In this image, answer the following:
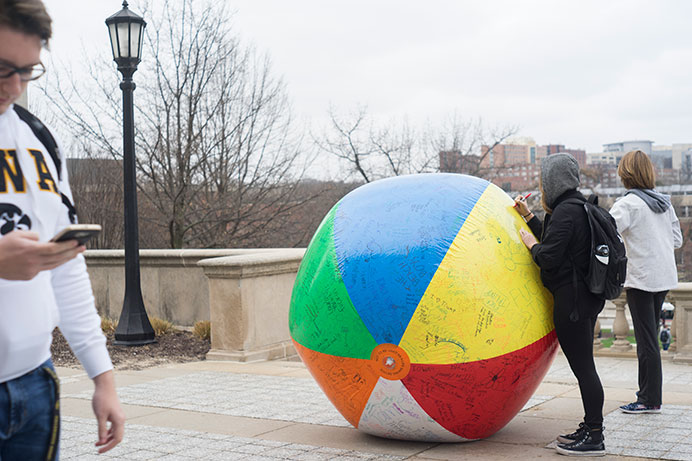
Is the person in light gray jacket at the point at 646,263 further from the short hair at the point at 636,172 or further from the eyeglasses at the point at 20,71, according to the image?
the eyeglasses at the point at 20,71

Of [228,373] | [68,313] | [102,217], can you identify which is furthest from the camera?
[102,217]

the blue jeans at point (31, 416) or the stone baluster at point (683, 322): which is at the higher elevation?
the blue jeans at point (31, 416)

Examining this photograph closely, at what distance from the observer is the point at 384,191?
5898 mm

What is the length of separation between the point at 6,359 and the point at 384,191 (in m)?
3.97

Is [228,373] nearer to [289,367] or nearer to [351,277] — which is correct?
[289,367]

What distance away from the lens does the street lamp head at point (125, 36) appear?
11938 mm

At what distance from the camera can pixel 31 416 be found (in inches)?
88.9

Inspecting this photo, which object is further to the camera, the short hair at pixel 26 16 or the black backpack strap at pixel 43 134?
the black backpack strap at pixel 43 134

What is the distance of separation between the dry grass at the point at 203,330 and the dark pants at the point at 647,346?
22.8 ft

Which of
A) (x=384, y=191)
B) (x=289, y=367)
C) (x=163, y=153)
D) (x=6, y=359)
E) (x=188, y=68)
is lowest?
(x=289, y=367)

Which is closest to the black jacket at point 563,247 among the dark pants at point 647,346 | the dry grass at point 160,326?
the dark pants at point 647,346

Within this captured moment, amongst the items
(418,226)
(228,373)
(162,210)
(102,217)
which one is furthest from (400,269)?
(102,217)

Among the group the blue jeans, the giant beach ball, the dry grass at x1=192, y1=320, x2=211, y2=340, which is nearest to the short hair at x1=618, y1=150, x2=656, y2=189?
the giant beach ball

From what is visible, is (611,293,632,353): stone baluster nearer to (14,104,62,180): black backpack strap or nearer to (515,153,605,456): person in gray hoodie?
(515,153,605,456): person in gray hoodie
